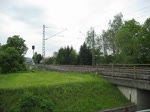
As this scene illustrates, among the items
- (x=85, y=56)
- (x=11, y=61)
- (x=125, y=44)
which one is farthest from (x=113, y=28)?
(x=11, y=61)

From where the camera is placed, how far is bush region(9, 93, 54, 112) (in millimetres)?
16406

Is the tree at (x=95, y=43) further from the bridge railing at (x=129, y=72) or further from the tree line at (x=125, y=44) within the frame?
the bridge railing at (x=129, y=72)

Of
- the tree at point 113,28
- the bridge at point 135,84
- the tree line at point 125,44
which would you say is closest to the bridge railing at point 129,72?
the bridge at point 135,84

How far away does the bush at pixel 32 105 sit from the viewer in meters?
16.4

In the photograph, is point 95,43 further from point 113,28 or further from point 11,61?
point 11,61

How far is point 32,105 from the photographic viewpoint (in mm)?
16656

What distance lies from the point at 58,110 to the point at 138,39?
3490 cm

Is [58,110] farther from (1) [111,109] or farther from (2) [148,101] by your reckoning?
(2) [148,101]

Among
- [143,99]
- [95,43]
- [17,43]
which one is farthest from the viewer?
[95,43]

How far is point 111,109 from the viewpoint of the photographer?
1784 cm

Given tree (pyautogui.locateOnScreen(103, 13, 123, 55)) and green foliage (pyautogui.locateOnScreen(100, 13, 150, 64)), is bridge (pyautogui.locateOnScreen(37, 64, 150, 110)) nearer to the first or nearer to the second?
green foliage (pyautogui.locateOnScreen(100, 13, 150, 64))

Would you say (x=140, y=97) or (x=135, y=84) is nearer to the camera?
(x=135, y=84)

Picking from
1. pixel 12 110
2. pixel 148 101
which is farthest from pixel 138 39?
pixel 12 110

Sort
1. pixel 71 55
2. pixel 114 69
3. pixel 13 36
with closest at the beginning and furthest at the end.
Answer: pixel 114 69, pixel 13 36, pixel 71 55
